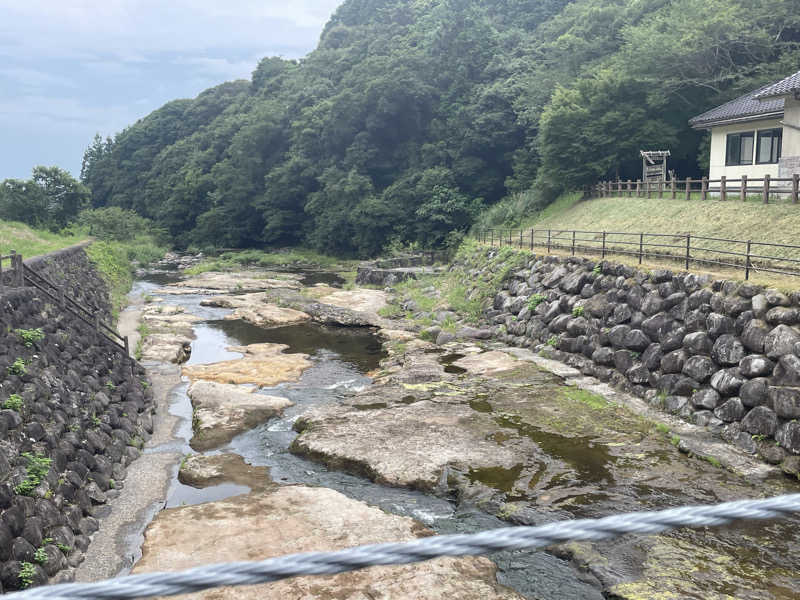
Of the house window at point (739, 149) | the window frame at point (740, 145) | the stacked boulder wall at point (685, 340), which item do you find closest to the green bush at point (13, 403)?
the stacked boulder wall at point (685, 340)

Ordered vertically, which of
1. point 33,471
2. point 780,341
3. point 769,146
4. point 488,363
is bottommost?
point 488,363

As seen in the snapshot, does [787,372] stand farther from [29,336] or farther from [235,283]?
[235,283]

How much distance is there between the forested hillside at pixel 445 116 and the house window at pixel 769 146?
694 centimetres

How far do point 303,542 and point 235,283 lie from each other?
37.0 metres

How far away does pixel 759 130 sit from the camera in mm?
28844

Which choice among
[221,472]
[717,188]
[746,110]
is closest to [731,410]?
[221,472]

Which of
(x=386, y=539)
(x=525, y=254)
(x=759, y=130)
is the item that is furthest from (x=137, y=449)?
(x=759, y=130)

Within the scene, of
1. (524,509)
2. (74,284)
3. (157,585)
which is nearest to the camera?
(157,585)

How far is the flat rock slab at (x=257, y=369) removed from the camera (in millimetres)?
20547

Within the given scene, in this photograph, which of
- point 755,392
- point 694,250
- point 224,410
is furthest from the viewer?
point 694,250

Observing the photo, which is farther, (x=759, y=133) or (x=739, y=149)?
(x=739, y=149)

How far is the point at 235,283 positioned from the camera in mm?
45125

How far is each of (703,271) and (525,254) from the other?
11861mm

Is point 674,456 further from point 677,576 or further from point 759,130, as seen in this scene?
point 759,130
